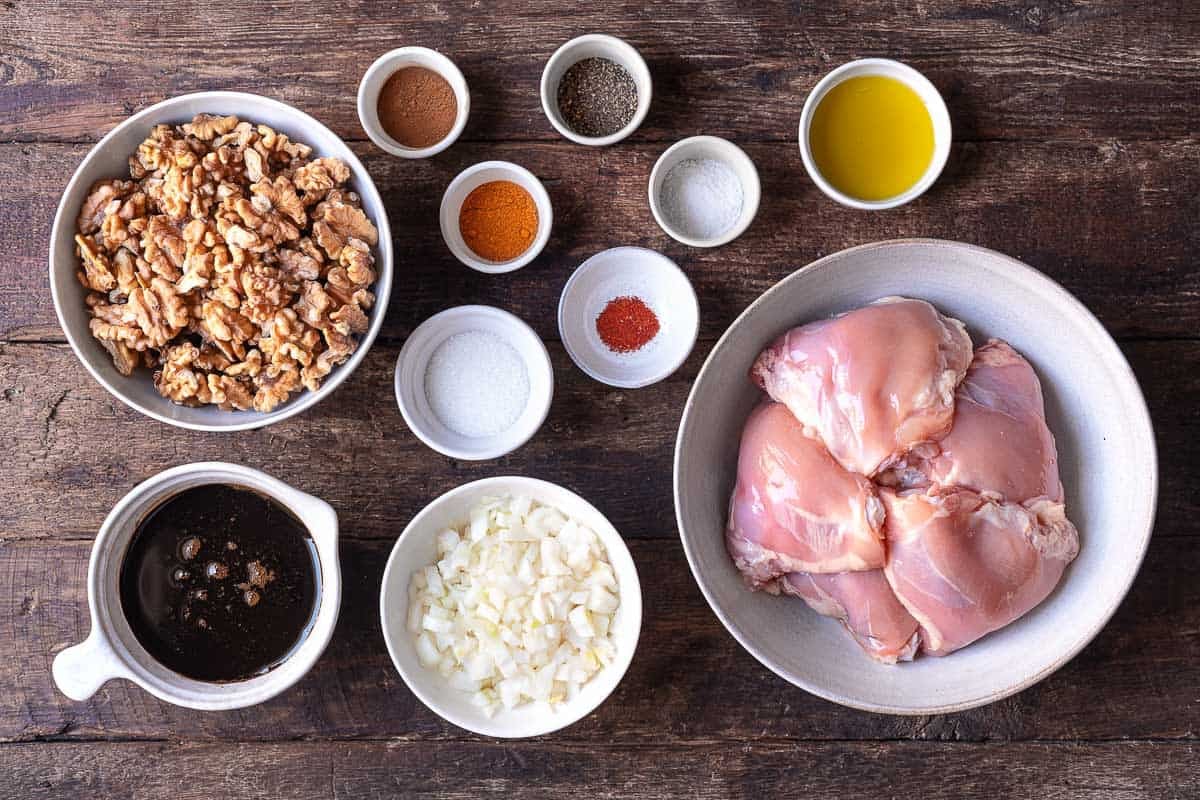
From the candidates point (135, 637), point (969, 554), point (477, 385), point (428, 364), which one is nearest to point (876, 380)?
point (969, 554)

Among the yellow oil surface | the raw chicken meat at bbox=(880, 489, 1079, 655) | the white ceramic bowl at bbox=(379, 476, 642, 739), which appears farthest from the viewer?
the yellow oil surface

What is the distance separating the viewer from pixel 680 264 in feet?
5.54

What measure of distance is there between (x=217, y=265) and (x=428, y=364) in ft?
1.36

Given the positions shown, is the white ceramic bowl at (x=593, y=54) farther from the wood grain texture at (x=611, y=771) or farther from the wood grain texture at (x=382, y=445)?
the wood grain texture at (x=611, y=771)

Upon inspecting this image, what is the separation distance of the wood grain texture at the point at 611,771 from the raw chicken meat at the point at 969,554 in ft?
1.41

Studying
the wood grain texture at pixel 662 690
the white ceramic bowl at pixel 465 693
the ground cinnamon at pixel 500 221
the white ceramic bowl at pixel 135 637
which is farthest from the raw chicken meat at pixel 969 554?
the white ceramic bowl at pixel 135 637

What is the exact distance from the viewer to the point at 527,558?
157 centimetres

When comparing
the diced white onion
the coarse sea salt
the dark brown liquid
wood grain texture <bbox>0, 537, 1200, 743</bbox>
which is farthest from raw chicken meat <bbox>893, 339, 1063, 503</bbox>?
the dark brown liquid

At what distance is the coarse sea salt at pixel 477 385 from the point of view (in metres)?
1.64

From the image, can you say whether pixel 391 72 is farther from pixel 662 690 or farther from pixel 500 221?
pixel 662 690

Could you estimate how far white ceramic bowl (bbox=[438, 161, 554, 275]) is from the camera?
162 centimetres

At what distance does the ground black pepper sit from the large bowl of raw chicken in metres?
0.49

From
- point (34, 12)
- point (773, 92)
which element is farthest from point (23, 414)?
point (773, 92)

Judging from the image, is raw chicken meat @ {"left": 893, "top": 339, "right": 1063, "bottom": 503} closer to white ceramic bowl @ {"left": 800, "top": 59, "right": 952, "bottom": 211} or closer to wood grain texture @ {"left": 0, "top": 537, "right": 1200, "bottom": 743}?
white ceramic bowl @ {"left": 800, "top": 59, "right": 952, "bottom": 211}
